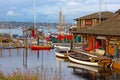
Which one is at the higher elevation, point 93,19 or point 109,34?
point 93,19

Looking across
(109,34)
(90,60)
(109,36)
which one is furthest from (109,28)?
(90,60)

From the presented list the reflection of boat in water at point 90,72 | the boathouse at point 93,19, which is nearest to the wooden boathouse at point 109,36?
the reflection of boat in water at point 90,72

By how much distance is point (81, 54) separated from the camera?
2159 inches

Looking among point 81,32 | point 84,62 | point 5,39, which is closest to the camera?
point 84,62

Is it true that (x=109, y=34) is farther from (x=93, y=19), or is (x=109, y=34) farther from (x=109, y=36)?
(x=93, y=19)

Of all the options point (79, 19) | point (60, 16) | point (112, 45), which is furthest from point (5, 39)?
point (112, 45)

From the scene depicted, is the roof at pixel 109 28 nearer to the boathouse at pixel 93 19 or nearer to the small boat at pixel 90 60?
the small boat at pixel 90 60

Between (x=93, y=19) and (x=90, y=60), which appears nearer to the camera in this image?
(x=90, y=60)

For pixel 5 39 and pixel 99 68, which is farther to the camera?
pixel 5 39

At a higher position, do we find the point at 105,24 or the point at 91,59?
the point at 105,24

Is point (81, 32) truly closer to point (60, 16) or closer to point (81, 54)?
point (81, 54)

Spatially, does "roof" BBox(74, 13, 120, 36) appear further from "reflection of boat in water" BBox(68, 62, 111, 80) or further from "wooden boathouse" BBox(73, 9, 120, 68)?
"reflection of boat in water" BBox(68, 62, 111, 80)

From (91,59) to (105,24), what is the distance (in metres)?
9.32

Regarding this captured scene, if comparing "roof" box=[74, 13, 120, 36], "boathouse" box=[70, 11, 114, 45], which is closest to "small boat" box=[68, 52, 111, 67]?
"roof" box=[74, 13, 120, 36]
